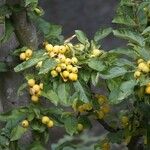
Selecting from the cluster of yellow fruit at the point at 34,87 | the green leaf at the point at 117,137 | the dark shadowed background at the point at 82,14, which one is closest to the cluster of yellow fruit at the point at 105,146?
the green leaf at the point at 117,137

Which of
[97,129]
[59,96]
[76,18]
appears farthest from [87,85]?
[76,18]

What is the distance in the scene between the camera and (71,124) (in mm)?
1785

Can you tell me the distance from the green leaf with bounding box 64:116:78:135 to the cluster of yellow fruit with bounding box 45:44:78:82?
28 centimetres

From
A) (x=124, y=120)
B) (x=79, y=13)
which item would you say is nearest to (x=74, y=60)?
(x=124, y=120)

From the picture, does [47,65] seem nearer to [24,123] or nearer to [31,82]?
[31,82]

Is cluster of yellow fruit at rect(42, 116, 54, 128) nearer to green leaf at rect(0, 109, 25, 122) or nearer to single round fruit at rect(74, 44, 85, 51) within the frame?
green leaf at rect(0, 109, 25, 122)

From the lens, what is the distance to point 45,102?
191 centimetres

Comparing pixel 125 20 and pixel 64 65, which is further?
pixel 125 20

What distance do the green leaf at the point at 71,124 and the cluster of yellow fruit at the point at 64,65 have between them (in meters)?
0.28

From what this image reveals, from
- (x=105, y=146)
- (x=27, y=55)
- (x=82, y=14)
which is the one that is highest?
(x=82, y=14)

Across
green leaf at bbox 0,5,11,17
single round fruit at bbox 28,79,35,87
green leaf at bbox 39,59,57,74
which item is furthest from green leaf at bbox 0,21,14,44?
green leaf at bbox 39,59,57,74

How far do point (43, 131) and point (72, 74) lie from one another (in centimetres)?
36

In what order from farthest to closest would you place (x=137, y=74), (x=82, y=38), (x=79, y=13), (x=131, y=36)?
(x=79, y=13) → (x=82, y=38) → (x=131, y=36) → (x=137, y=74)

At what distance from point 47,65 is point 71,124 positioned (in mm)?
367
